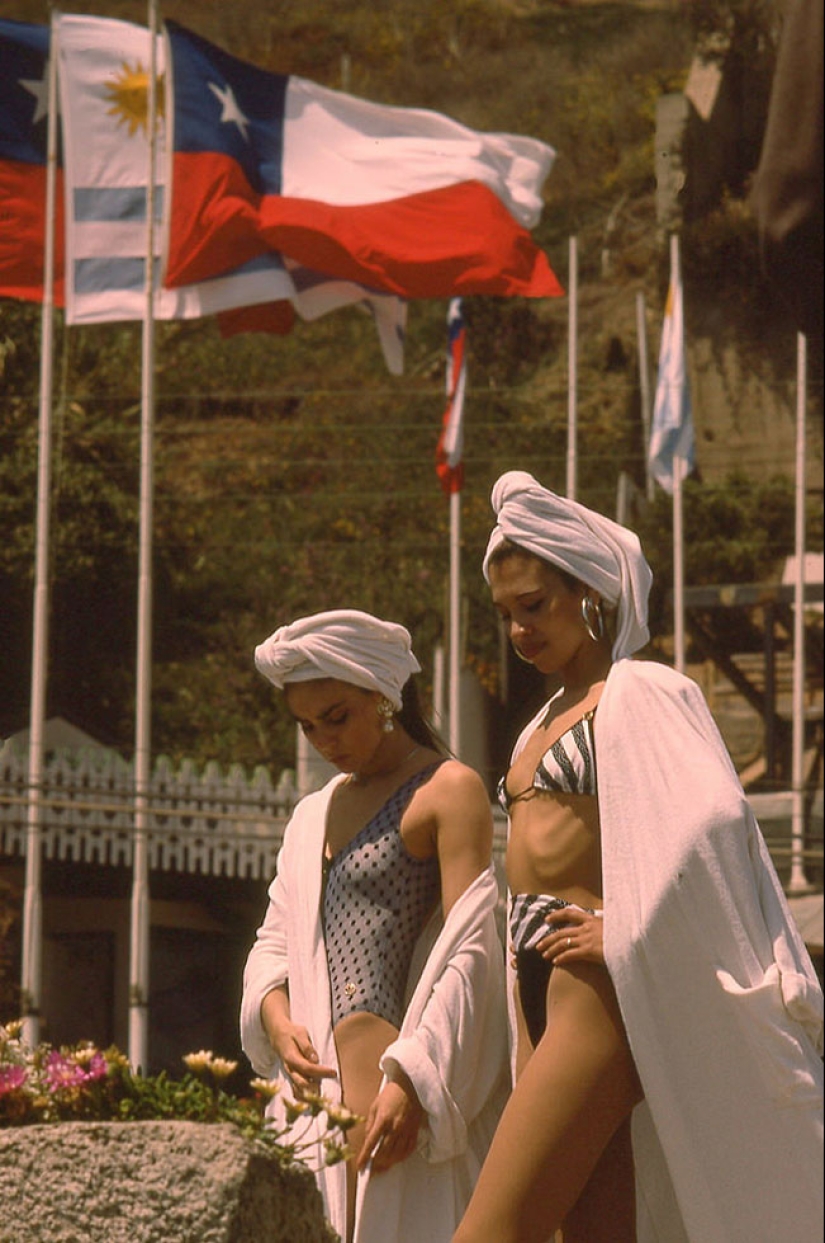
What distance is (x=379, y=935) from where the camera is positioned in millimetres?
4379

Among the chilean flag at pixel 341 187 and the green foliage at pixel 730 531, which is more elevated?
the chilean flag at pixel 341 187

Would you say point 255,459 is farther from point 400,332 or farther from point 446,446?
point 400,332

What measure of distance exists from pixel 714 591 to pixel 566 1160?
849 inches

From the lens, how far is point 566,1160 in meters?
3.85

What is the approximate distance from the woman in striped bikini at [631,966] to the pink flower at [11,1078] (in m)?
0.83

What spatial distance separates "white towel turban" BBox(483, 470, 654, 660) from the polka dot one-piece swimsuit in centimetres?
59

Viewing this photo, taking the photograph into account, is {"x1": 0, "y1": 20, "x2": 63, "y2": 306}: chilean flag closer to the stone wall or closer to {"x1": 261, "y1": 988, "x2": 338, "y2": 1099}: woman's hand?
{"x1": 261, "y1": 988, "x2": 338, "y2": 1099}: woman's hand

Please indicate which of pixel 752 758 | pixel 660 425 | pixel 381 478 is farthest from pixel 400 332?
pixel 381 478

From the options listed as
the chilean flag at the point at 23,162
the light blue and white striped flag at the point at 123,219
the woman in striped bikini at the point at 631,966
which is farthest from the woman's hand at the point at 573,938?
the chilean flag at the point at 23,162

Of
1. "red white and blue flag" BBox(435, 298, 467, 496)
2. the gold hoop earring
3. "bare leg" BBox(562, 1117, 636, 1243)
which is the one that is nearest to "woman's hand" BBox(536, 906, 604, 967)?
"bare leg" BBox(562, 1117, 636, 1243)

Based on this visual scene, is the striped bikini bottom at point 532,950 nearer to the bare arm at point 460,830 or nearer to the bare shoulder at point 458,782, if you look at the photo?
the bare arm at point 460,830

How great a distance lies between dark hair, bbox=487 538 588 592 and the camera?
414 centimetres

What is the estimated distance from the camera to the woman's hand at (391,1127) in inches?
161

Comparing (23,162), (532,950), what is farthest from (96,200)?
(532,950)
